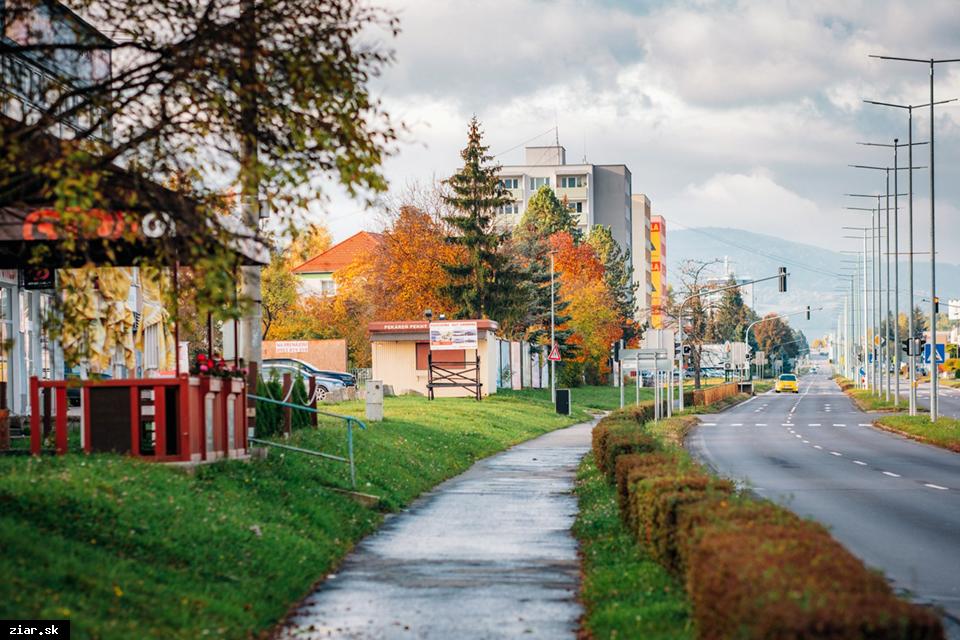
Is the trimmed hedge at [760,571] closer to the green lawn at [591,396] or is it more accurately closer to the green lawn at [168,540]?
the green lawn at [168,540]

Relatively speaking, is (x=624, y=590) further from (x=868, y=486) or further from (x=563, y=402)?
(x=563, y=402)

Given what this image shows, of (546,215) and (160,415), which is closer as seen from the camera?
(160,415)

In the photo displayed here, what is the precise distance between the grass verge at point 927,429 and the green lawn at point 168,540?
77.3ft

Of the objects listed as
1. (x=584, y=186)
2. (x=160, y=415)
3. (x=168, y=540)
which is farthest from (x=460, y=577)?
(x=584, y=186)

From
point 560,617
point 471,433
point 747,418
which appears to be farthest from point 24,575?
point 747,418

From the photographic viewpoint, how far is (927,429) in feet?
142

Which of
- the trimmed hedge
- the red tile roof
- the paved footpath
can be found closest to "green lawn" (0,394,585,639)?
the paved footpath

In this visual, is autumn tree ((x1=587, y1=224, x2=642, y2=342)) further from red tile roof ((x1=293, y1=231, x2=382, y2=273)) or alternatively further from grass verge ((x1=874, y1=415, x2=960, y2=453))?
grass verge ((x1=874, y1=415, x2=960, y2=453))

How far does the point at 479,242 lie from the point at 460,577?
57631 mm

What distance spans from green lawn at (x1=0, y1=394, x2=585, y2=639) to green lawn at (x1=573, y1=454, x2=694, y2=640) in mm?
2428

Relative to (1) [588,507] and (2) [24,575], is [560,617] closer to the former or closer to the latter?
(2) [24,575]

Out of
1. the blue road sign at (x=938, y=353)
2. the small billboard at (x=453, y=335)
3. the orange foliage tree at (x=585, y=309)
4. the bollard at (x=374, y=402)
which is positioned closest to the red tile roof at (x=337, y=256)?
the orange foliage tree at (x=585, y=309)

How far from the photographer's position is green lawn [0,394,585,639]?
29.2 feet

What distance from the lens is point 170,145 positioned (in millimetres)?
9836
